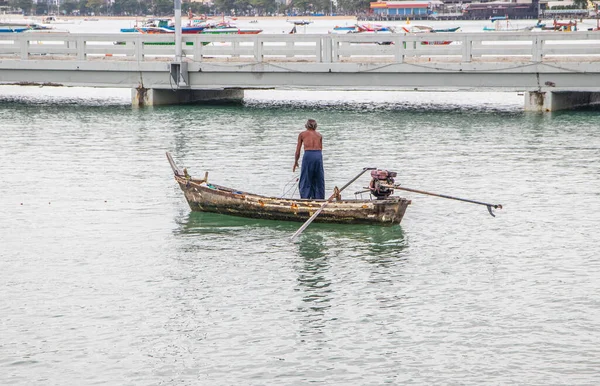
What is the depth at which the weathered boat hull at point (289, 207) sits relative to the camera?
18094 millimetres

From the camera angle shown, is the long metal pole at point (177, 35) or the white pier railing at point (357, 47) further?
the long metal pole at point (177, 35)

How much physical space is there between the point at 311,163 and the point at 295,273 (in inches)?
136

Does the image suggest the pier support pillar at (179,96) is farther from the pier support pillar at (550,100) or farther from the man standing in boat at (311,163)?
the man standing in boat at (311,163)

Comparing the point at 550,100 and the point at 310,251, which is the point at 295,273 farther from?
the point at 550,100

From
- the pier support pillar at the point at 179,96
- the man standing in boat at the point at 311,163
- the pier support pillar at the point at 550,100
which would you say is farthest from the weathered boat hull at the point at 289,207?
the pier support pillar at the point at 179,96

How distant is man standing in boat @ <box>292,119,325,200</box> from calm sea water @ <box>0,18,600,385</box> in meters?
0.76

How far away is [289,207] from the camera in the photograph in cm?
1847

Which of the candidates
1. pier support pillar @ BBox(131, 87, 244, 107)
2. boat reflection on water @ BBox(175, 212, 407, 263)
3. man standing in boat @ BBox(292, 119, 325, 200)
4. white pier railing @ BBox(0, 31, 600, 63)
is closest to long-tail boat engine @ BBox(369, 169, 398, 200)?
boat reflection on water @ BBox(175, 212, 407, 263)

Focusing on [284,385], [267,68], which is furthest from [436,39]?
[284,385]

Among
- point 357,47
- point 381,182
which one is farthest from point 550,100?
point 381,182

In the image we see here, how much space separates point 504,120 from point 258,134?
27.4 ft

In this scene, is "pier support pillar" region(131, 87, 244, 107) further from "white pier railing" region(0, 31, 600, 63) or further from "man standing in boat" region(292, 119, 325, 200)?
"man standing in boat" region(292, 119, 325, 200)

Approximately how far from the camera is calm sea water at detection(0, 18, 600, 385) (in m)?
12.0

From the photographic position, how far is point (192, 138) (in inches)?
1215
